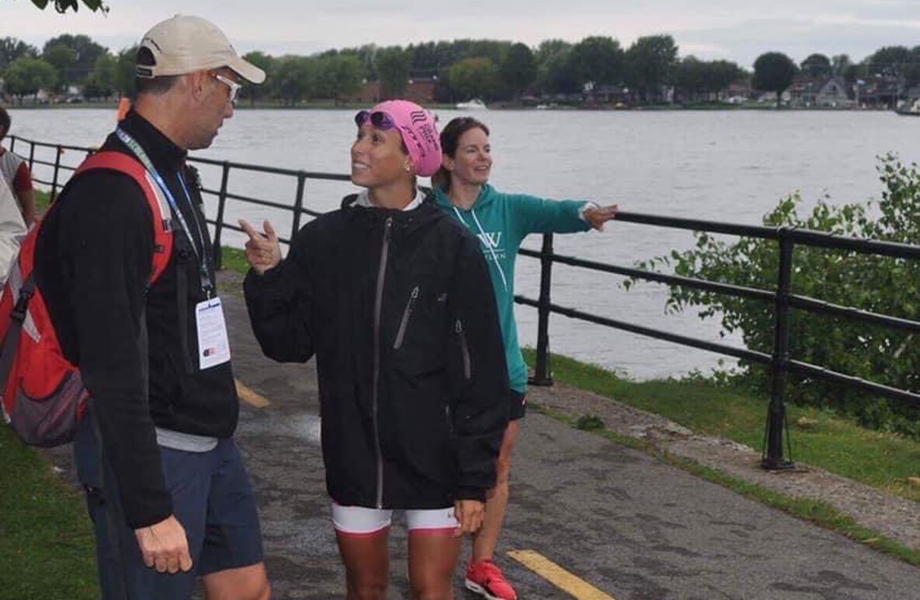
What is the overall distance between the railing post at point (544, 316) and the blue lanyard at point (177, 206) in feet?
20.6

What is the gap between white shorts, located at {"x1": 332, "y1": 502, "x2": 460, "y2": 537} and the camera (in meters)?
4.06

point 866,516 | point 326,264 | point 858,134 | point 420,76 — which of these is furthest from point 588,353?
point 858,134

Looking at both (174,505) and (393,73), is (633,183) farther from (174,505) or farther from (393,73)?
(174,505)

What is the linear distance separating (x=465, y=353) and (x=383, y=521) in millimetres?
531

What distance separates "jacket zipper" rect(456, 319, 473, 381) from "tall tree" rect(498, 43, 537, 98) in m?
119

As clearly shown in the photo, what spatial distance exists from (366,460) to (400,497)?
13 centimetres

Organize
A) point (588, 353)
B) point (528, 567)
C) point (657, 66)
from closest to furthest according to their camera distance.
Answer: point (528, 567) < point (588, 353) < point (657, 66)

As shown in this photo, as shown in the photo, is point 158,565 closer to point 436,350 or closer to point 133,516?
point 133,516

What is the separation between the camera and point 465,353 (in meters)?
4.00

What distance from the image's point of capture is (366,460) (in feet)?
13.1

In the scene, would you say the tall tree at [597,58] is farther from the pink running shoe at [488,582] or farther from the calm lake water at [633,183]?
the pink running shoe at [488,582]

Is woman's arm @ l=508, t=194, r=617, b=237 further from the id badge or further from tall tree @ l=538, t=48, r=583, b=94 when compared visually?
tall tree @ l=538, t=48, r=583, b=94

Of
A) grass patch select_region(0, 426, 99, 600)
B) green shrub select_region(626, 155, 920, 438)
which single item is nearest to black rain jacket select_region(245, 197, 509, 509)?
grass patch select_region(0, 426, 99, 600)

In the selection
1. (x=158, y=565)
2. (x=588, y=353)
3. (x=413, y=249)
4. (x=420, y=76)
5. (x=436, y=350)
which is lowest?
(x=588, y=353)
